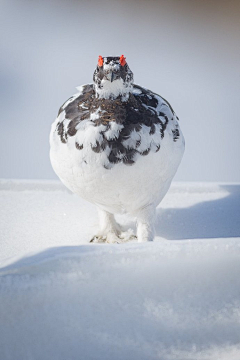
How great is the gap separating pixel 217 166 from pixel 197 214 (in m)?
0.88

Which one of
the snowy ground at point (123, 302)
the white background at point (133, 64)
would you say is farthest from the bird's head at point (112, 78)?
the white background at point (133, 64)

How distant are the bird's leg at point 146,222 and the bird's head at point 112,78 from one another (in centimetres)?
36

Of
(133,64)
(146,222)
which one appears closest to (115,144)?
(146,222)

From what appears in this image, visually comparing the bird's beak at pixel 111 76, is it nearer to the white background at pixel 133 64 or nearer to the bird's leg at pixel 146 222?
the bird's leg at pixel 146 222

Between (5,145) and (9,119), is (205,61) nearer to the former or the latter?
(9,119)

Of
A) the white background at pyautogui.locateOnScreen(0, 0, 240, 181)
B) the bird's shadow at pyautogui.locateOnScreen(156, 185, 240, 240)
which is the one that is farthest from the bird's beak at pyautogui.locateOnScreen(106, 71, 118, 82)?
the white background at pyautogui.locateOnScreen(0, 0, 240, 181)

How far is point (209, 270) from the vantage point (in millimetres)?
1213

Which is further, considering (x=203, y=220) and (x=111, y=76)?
(x=203, y=220)

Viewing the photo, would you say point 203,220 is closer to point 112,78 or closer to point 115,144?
point 115,144

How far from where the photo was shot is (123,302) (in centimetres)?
116

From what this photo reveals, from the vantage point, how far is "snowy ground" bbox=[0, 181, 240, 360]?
1097mm

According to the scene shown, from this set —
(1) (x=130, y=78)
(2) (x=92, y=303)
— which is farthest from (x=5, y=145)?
(2) (x=92, y=303)

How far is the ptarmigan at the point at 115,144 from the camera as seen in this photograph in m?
1.47

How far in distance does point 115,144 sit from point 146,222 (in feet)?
1.04
